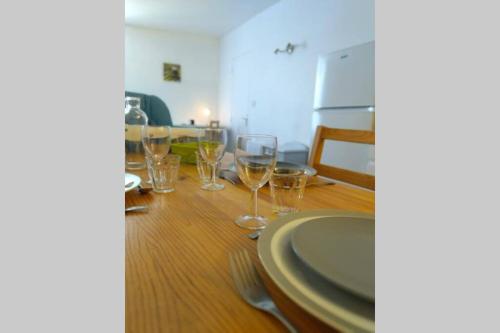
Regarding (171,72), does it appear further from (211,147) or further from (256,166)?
(256,166)

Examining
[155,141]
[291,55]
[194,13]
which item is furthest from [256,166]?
[194,13]

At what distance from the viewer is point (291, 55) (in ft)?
10.3

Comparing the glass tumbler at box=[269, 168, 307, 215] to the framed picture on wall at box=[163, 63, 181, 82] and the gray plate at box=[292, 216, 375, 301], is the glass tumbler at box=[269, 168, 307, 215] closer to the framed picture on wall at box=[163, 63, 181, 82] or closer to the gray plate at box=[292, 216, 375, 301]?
the gray plate at box=[292, 216, 375, 301]

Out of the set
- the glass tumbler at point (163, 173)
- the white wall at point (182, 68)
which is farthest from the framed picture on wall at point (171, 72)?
the glass tumbler at point (163, 173)

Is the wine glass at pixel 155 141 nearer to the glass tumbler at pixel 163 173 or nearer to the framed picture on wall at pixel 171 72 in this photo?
the glass tumbler at pixel 163 173

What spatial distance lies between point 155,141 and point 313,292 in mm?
704

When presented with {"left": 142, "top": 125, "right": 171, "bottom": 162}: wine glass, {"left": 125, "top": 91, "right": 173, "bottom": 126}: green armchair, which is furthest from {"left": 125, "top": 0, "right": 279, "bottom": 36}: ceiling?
{"left": 142, "top": 125, "right": 171, "bottom": 162}: wine glass

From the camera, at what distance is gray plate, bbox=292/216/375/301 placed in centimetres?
25

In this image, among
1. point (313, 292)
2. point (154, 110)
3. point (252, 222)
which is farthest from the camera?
point (154, 110)

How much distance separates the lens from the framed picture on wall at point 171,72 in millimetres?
4938

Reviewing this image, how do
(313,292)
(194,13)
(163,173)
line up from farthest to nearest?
(194,13) → (163,173) → (313,292)

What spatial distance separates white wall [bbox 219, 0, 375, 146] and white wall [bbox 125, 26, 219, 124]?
0.78 metres
